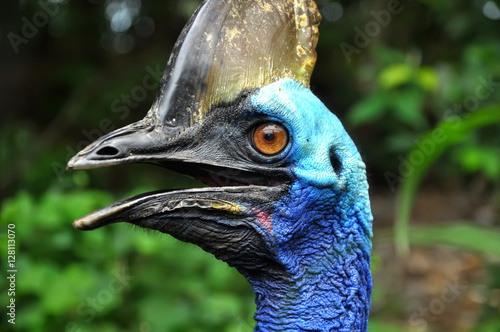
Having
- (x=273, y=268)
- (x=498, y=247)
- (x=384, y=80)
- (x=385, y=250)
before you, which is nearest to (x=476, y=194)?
(x=385, y=250)

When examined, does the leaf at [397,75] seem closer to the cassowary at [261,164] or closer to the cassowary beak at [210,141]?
the cassowary at [261,164]

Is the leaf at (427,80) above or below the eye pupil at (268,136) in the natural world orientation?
above

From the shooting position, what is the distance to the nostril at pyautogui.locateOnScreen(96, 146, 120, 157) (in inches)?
59.5

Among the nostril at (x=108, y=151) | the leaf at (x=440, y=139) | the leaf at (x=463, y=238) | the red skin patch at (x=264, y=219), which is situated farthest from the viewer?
the leaf at (x=463, y=238)

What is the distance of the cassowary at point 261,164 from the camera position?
1.56m

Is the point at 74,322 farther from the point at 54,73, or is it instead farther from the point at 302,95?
the point at 54,73

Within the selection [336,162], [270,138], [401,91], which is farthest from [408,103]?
[270,138]

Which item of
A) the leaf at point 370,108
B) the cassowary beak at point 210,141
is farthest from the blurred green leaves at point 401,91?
the cassowary beak at point 210,141

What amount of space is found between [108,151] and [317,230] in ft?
2.05

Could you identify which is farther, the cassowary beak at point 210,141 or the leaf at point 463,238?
the leaf at point 463,238

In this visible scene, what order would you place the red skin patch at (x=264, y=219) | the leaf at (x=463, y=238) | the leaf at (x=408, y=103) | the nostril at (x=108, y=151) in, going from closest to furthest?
the nostril at (x=108, y=151) → the red skin patch at (x=264, y=219) → the leaf at (x=463, y=238) → the leaf at (x=408, y=103)

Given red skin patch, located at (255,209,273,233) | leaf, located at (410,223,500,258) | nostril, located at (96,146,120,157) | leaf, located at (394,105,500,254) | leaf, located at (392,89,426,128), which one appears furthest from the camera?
leaf, located at (392,89,426,128)

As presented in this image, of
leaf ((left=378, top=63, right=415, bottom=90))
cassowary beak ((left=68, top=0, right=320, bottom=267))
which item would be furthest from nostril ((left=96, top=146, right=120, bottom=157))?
leaf ((left=378, top=63, right=415, bottom=90))

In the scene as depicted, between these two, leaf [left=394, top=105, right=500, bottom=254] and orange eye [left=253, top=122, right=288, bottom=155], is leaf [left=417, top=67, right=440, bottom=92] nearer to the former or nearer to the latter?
leaf [left=394, top=105, right=500, bottom=254]
